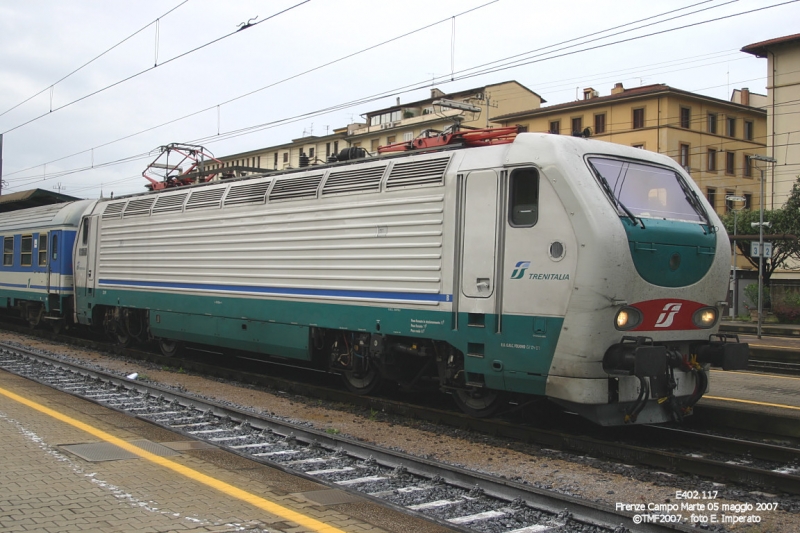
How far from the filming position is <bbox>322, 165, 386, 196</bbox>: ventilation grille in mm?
9977

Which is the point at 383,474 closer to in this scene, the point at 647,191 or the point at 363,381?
the point at 363,381

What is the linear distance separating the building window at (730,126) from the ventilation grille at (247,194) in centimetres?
4957

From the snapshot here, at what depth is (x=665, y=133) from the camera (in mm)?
49188

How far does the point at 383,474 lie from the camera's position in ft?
22.4

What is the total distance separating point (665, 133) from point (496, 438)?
45.0m

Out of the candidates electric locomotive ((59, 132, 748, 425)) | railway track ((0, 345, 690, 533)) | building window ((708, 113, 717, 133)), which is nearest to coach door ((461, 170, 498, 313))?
electric locomotive ((59, 132, 748, 425))

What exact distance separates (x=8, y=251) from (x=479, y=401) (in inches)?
711

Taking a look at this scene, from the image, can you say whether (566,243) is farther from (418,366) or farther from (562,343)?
(418,366)

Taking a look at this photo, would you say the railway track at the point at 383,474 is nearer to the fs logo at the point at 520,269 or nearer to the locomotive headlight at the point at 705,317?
the fs logo at the point at 520,269

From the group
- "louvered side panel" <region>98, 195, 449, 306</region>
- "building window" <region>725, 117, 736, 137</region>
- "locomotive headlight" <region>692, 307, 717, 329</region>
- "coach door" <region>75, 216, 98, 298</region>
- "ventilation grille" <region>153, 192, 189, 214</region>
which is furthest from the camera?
"building window" <region>725, 117, 736, 137</region>

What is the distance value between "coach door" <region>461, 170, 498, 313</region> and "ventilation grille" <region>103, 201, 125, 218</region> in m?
10.1

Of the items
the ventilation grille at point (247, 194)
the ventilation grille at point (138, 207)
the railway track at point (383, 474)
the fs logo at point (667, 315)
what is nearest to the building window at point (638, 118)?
the ventilation grille at point (138, 207)

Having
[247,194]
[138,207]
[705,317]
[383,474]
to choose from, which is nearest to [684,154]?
[138,207]

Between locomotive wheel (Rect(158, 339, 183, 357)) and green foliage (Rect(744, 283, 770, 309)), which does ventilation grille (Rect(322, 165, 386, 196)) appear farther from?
green foliage (Rect(744, 283, 770, 309))
